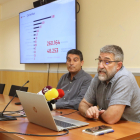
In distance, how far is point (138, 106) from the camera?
167 centimetres

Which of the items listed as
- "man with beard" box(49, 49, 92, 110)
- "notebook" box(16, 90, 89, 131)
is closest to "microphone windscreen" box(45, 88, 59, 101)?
"notebook" box(16, 90, 89, 131)

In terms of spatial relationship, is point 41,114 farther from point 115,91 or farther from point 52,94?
point 115,91

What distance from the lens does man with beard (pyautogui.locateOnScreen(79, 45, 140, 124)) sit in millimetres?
1540

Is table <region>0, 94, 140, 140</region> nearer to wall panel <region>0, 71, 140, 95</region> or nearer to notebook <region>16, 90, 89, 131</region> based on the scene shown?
notebook <region>16, 90, 89, 131</region>

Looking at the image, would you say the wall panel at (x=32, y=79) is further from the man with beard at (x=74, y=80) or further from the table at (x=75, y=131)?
the table at (x=75, y=131)

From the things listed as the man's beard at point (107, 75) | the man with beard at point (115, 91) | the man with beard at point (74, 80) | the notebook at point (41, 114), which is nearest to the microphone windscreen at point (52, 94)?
the notebook at point (41, 114)

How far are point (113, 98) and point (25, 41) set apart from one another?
3.34 meters

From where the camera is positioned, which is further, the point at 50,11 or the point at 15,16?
the point at 15,16

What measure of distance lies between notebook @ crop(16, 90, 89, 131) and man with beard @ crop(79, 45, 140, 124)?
23cm

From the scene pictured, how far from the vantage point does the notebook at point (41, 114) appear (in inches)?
49.1

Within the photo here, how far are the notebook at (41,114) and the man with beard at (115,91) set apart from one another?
0.75 ft

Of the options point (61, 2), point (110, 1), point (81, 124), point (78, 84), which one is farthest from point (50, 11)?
point (81, 124)

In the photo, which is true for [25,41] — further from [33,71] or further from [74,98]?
[74,98]

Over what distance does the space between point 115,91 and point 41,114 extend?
0.62 metres
